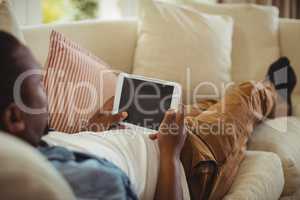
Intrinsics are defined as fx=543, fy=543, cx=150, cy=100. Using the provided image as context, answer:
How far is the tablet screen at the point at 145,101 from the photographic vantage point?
1774 millimetres

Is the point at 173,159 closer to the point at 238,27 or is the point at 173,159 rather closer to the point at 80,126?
the point at 80,126

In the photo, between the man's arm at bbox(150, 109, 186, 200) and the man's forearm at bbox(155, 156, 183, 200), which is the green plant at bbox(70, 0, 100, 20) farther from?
the man's forearm at bbox(155, 156, 183, 200)

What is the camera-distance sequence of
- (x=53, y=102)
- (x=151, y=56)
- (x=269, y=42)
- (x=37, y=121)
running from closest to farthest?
(x=37, y=121)
(x=53, y=102)
(x=151, y=56)
(x=269, y=42)

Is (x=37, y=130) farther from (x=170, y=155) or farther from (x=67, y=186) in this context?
(x=170, y=155)

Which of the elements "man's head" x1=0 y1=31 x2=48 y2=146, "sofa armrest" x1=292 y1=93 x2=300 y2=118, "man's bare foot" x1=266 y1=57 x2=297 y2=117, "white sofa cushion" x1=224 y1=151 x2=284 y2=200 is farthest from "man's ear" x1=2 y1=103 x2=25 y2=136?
"sofa armrest" x1=292 y1=93 x2=300 y2=118

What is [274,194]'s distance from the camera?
5.53ft

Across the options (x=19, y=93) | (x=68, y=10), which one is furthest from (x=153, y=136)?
(x=68, y=10)

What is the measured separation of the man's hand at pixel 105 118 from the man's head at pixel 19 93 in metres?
0.70

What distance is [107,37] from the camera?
2490 millimetres

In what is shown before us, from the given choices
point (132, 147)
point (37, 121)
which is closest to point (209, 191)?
point (132, 147)

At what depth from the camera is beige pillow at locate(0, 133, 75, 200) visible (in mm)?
711

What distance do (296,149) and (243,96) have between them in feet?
0.93

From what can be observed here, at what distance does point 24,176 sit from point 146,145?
0.71m

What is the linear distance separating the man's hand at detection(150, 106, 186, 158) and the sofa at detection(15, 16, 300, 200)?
22cm
